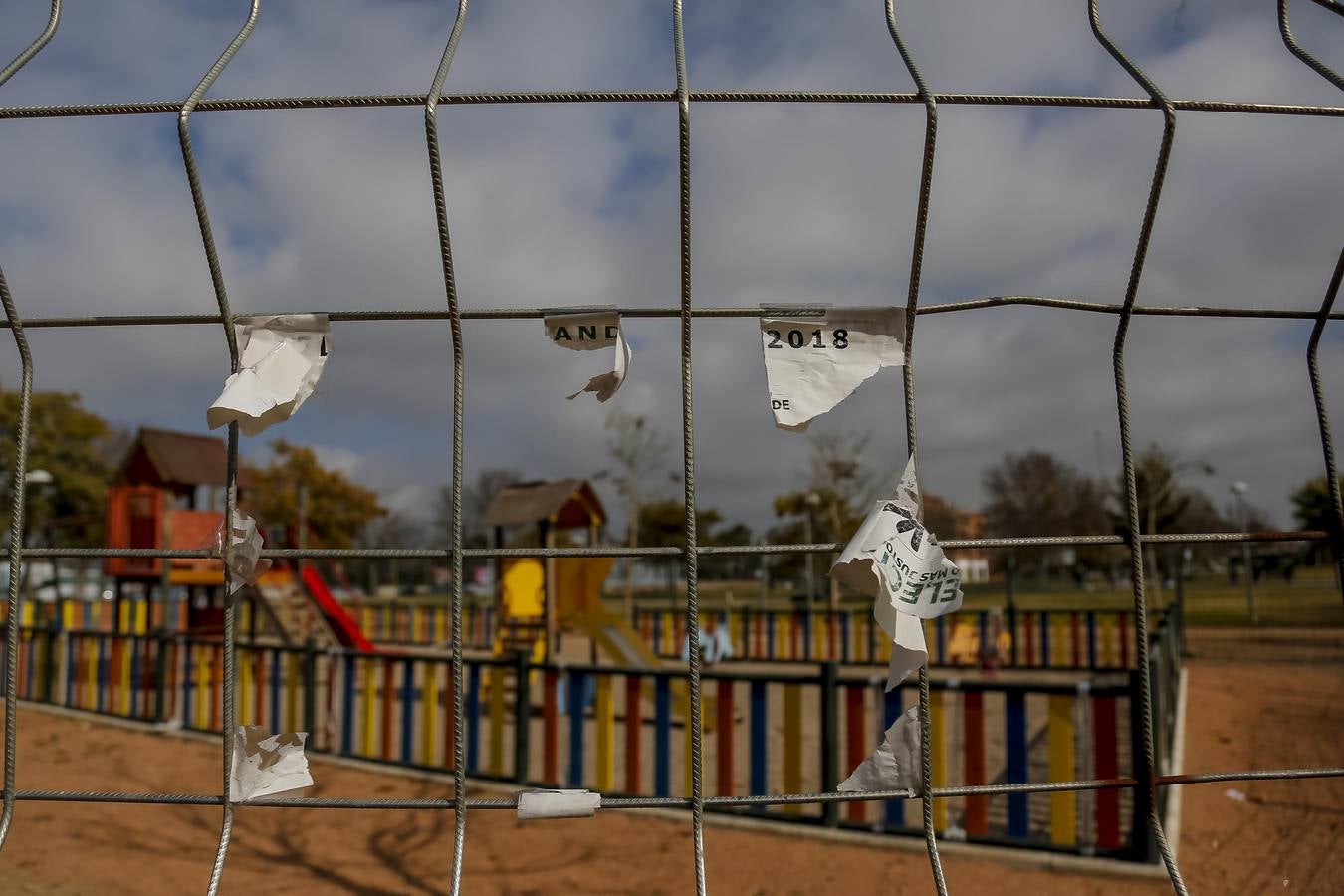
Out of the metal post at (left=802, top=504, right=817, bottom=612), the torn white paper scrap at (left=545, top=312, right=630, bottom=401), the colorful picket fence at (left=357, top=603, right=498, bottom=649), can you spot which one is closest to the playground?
the colorful picket fence at (left=357, top=603, right=498, bottom=649)

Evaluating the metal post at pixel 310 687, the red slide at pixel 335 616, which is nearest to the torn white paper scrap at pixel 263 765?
the metal post at pixel 310 687

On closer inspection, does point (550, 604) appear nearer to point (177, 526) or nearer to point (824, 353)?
point (177, 526)

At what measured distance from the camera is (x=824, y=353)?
5.85 ft

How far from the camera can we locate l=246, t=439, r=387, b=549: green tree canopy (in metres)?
39.5

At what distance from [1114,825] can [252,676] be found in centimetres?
729

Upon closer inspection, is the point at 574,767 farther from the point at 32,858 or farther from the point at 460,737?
the point at 460,737

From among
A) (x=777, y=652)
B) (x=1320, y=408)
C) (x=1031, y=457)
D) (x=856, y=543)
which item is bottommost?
(x=777, y=652)

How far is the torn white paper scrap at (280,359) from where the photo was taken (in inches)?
70.8

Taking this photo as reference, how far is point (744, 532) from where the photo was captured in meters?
34.9

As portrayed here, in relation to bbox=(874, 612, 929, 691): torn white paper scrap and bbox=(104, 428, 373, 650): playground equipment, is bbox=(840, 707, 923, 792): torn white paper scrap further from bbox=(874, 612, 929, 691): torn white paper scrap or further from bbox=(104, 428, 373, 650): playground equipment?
bbox=(104, 428, 373, 650): playground equipment

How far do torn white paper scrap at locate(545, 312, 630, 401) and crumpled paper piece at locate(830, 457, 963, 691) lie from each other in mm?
536

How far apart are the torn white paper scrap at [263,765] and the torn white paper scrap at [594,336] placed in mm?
901

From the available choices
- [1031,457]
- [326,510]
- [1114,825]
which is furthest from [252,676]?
[1031,457]

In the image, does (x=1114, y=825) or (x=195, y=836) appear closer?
(x=1114, y=825)
